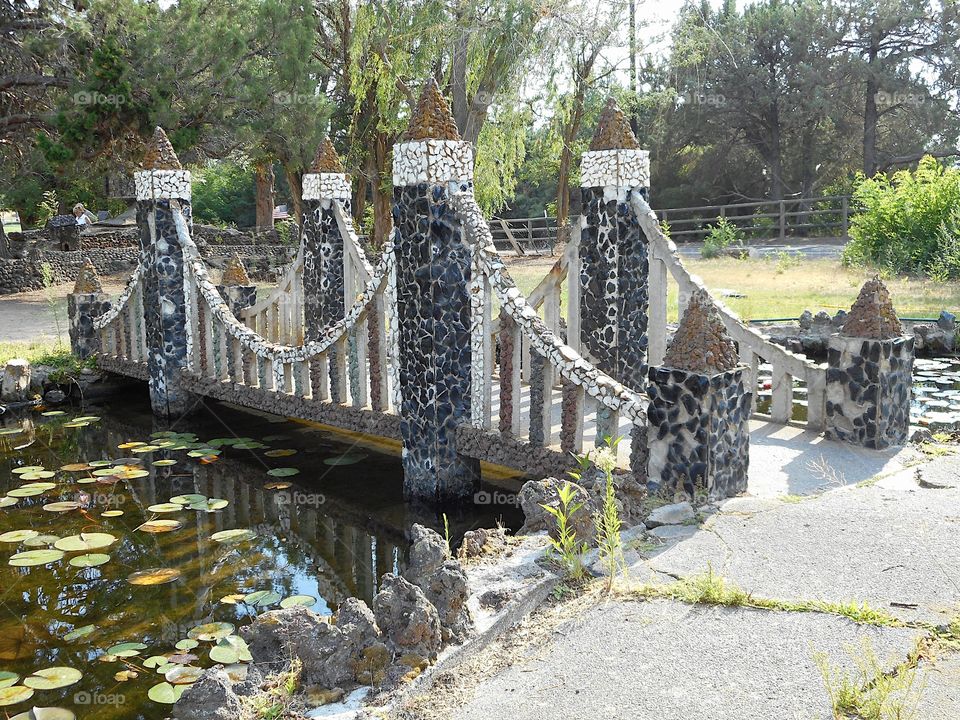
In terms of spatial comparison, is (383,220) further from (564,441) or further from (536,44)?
(564,441)

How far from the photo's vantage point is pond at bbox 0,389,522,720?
13.2ft

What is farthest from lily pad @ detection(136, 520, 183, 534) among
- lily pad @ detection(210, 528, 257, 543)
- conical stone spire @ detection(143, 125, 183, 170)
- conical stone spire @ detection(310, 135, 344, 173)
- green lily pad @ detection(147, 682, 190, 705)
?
conical stone spire @ detection(143, 125, 183, 170)

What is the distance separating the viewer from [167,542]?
5566 millimetres

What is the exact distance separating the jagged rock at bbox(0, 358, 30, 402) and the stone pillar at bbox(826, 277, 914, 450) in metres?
7.74

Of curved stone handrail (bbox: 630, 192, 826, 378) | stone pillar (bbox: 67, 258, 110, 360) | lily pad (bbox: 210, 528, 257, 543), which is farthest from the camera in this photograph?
stone pillar (bbox: 67, 258, 110, 360)

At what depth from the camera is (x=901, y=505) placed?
13.6 feet

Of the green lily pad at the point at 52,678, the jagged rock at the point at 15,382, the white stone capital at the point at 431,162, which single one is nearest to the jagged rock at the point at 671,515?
the white stone capital at the point at 431,162

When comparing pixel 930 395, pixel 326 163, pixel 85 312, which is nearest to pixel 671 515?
pixel 326 163

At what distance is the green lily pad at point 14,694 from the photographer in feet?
12.2

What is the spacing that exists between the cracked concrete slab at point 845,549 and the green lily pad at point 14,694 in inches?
103

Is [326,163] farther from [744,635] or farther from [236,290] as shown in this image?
[744,635]

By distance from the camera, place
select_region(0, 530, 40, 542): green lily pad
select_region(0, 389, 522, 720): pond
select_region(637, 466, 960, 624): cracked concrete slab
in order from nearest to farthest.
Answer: select_region(637, 466, 960, 624): cracked concrete slab
select_region(0, 389, 522, 720): pond
select_region(0, 530, 40, 542): green lily pad

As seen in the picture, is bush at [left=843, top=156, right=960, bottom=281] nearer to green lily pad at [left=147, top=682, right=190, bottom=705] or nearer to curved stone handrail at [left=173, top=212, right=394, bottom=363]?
curved stone handrail at [left=173, top=212, right=394, bottom=363]

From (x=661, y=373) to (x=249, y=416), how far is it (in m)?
5.46
